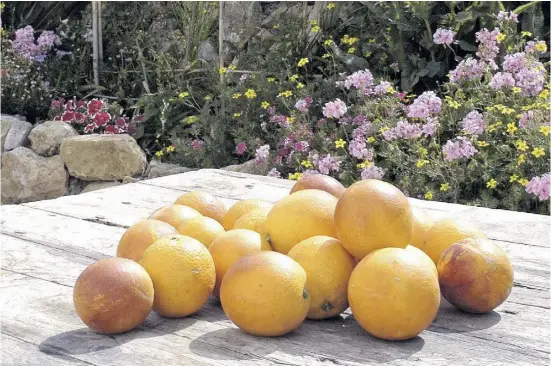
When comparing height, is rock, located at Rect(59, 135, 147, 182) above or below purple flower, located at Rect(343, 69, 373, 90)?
below

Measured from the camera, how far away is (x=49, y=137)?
5.49m

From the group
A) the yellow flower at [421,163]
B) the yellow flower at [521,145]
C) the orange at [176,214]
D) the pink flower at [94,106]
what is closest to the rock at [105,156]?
the pink flower at [94,106]

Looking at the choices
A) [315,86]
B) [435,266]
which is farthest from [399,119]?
[435,266]

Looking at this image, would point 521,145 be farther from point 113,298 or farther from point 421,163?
point 113,298

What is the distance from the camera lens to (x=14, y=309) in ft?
4.92

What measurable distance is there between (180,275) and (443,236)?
20.6 inches

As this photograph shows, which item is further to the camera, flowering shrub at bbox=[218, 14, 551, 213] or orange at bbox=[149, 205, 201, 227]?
flowering shrub at bbox=[218, 14, 551, 213]

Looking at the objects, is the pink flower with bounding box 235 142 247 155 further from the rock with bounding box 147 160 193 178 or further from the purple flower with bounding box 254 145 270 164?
the rock with bounding box 147 160 193 178

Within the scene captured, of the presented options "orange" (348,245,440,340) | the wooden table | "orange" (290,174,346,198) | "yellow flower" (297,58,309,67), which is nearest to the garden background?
"yellow flower" (297,58,309,67)

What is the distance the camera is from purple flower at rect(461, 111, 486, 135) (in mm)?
3877

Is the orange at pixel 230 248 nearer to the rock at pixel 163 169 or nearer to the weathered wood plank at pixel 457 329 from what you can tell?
the weathered wood plank at pixel 457 329

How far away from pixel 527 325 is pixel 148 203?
1.21 metres

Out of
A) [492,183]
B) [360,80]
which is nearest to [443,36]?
[360,80]

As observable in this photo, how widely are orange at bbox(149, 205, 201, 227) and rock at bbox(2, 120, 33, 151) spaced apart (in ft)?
13.4
